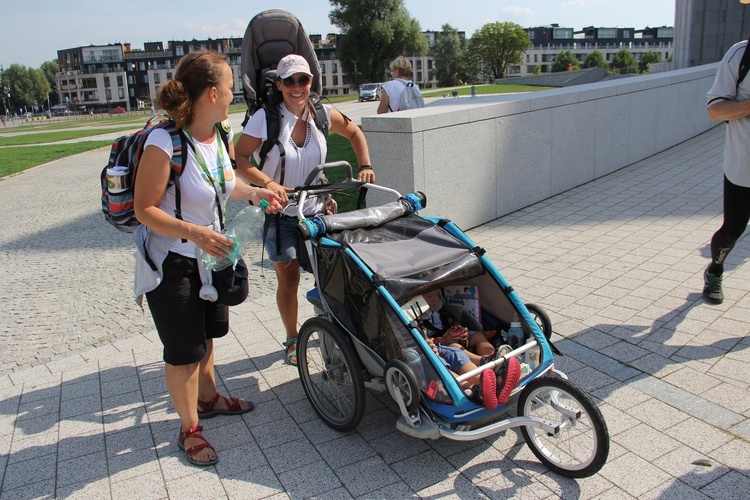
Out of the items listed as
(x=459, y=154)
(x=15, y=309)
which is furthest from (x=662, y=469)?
(x=15, y=309)

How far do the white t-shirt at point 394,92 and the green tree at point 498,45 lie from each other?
78.1 m

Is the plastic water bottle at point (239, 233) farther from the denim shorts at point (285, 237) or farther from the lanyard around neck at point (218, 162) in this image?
the denim shorts at point (285, 237)

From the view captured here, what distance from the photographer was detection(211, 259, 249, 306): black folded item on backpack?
3076 millimetres

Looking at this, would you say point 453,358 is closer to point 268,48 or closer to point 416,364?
point 416,364

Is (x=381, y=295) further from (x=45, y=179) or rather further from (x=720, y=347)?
(x=45, y=179)

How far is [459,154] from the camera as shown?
22.2 feet

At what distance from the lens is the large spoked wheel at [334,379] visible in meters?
3.09

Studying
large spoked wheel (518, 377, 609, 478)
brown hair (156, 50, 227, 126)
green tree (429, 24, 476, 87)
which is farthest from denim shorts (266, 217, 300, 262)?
green tree (429, 24, 476, 87)

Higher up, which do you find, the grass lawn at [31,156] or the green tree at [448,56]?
the green tree at [448,56]

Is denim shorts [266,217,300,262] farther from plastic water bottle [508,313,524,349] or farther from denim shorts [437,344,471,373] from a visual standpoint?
plastic water bottle [508,313,524,349]

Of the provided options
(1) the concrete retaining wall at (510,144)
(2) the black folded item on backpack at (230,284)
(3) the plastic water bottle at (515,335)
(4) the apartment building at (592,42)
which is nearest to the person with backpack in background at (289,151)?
(2) the black folded item on backpack at (230,284)

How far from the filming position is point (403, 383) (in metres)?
2.86

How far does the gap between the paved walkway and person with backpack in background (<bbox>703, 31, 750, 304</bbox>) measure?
0.75 metres

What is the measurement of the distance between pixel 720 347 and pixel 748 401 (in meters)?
0.69
